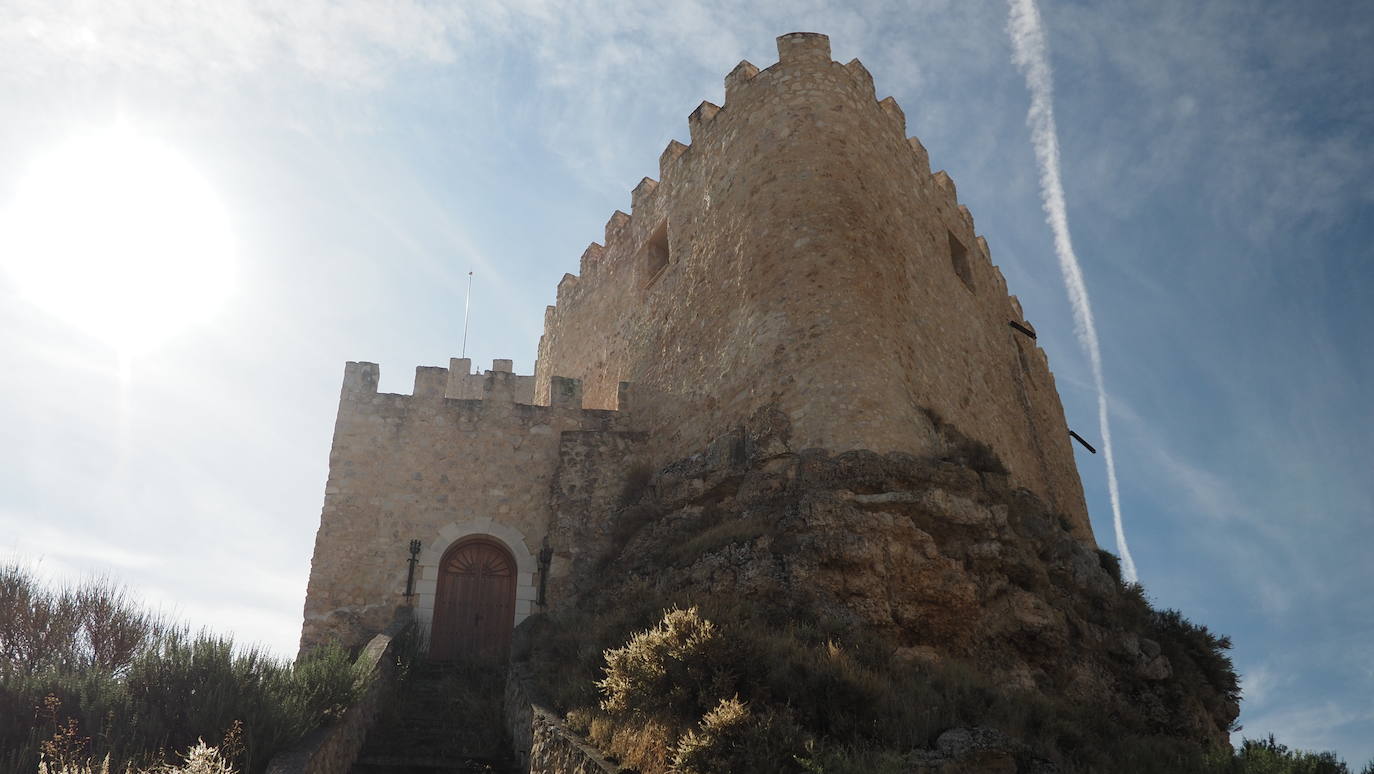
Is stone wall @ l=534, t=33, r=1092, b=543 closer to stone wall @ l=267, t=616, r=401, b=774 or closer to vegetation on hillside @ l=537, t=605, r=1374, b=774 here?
vegetation on hillside @ l=537, t=605, r=1374, b=774

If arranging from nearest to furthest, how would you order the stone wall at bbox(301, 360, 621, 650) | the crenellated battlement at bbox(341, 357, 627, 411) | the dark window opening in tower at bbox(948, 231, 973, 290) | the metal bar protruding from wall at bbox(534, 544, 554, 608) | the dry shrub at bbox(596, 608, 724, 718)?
the dry shrub at bbox(596, 608, 724, 718), the stone wall at bbox(301, 360, 621, 650), the metal bar protruding from wall at bbox(534, 544, 554, 608), the crenellated battlement at bbox(341, 357, 627, 411), the dark window opening in tower at bbox(948, 231, 973, 290)

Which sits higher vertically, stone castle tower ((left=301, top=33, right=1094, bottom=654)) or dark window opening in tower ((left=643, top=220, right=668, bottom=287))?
dark window opening in tower ((left=643, top=220, right=668, bottom=287))

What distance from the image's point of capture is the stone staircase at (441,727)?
865 cm

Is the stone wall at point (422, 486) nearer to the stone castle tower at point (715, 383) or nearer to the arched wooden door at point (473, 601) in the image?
the stone castle tower at point (715, 383)

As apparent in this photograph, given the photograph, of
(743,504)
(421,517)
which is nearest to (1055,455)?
(743,504)

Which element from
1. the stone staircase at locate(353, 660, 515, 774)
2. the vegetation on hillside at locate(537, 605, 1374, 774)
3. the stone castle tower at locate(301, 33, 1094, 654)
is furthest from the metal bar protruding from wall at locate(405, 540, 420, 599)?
the vegetation on hillside at locate(537, 605, 1374, 774)

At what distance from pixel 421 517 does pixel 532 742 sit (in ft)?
19.2

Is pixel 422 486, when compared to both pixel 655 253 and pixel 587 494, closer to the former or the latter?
pixel 587 494

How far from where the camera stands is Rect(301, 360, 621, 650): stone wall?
41.7ft

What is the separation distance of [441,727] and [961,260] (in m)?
12.1

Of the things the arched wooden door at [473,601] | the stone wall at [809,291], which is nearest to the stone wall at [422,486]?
the arched wooden door at [473,601]

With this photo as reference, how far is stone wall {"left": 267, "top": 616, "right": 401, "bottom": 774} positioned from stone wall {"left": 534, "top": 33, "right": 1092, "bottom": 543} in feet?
16.0

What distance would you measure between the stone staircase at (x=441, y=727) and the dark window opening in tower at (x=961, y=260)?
422 inches

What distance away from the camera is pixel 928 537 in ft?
31.7
